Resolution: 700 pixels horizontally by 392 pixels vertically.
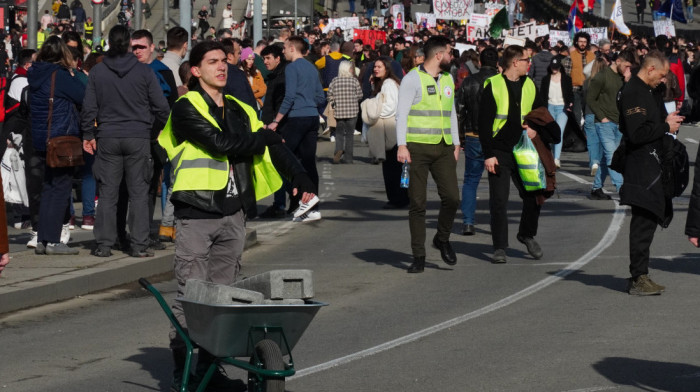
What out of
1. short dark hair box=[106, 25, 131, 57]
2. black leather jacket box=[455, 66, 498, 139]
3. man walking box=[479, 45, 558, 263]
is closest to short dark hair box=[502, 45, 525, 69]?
man walking box=[479, 45, 558, 263]

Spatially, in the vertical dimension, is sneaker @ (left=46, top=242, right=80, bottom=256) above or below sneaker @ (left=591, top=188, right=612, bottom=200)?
above

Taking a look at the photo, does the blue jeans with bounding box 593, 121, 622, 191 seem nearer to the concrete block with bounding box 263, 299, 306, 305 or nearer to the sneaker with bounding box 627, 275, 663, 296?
the sneaker with bounding box 627, 275, 663, 296

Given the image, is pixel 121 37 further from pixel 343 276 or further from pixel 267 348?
pixel 267 348

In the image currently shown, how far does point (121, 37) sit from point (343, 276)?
109 inches

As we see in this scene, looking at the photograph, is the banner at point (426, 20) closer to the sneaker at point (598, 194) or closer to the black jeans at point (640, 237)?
the sneaker at point (598, 194)

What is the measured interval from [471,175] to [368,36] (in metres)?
28.3

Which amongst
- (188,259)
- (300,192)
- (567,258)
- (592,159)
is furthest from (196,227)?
(592,159)

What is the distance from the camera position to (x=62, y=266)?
12250 millimetres

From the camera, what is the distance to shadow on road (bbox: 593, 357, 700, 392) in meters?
7.96

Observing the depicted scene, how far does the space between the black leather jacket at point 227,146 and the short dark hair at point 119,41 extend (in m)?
4.79

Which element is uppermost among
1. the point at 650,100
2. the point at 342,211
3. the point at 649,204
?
the point at 650,100

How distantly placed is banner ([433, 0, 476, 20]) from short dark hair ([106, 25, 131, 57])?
105 feet

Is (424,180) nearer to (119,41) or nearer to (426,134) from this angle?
(426,134)

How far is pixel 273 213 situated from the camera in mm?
17438
